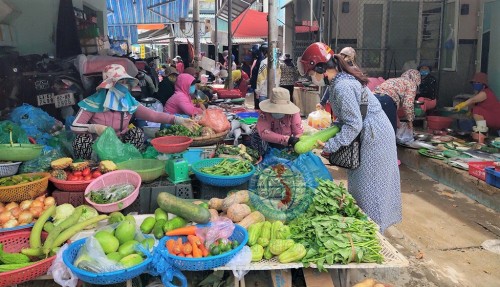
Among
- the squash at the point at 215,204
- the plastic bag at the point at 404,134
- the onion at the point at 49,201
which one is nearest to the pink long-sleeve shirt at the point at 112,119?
the onion at the point at 49,201

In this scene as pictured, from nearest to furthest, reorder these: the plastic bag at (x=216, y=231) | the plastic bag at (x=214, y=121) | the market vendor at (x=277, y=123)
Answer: the plastic bag at (x=216, y=231) → the market vendor at (x=277, y=123) → the plastic bag at (x=214, y=121)

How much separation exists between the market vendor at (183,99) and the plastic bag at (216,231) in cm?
333

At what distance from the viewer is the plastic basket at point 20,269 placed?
257cm

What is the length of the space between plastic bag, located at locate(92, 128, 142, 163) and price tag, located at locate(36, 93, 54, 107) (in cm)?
323

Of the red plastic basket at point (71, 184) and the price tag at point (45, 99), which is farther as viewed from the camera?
the price tag at point (45, 99)

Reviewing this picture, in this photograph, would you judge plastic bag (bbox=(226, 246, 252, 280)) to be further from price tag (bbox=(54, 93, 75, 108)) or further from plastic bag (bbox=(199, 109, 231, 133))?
price tag (bbox=(54, 93, 75, 108))

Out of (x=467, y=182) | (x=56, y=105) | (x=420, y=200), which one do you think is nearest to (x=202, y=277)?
(x=420, y=200)

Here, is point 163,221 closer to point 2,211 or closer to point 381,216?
point 2,211

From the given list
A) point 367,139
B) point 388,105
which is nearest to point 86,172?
point 367,139

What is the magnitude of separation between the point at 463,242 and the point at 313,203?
2.15 m

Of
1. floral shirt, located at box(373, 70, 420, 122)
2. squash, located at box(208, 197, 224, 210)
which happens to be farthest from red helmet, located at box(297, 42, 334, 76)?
floral shirt, located at box(373, 70, 420, 122)

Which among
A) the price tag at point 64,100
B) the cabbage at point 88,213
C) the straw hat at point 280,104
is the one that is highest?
the straw hat at point 280,104

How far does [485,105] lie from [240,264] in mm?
6399

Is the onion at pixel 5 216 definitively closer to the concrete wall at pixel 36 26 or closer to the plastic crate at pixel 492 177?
the concrete wall at pixel 36 26
